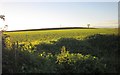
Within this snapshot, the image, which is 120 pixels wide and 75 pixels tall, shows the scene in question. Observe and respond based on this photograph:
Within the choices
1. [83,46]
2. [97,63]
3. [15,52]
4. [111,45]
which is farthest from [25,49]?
[111,45]

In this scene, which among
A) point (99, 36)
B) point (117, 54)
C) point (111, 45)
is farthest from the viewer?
point (99, 36)

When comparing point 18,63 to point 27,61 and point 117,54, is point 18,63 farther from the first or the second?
point 117,54

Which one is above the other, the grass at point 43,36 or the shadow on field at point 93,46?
the grass at point 43,36

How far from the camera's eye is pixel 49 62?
39.3 ft

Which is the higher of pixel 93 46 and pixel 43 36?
pixel 43 36

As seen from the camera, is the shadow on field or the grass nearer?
the shadow on field

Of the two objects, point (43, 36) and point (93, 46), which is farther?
point (43, 36)

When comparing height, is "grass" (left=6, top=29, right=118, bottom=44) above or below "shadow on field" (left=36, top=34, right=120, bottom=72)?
above

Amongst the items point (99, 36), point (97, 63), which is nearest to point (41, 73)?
point (97, 63)

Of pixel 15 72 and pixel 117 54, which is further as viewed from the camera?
pixel 117 54

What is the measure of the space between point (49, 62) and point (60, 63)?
0.42 m

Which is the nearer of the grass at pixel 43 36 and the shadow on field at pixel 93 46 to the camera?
the shadow on field at pixel 93 46

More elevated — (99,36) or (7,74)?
(99,36)

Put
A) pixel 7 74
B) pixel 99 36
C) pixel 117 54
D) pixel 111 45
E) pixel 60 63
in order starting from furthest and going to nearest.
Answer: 1. pixel 99 36
2. pixel 111 45
3. pixel 117 54
4. pixel 60 63
5. pixel 7 74
